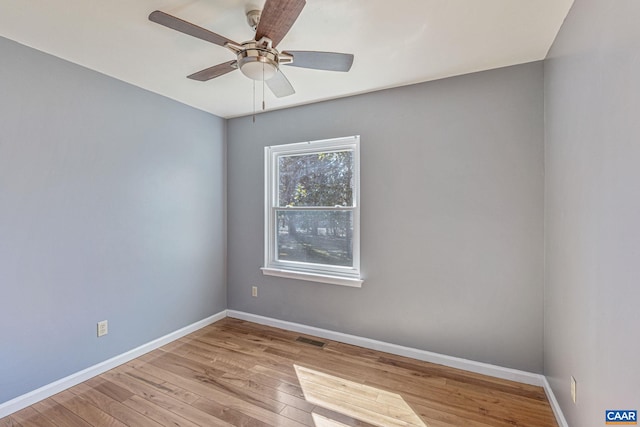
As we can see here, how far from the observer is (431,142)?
2.47 m

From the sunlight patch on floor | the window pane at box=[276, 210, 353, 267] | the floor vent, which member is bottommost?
the sunlight patch on floor

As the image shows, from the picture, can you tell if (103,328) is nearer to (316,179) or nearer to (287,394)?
(287,394)

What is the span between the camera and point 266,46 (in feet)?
4.95

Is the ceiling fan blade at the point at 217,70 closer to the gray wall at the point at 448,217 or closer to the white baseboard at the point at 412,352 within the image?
the gray wall at the point at 448,217

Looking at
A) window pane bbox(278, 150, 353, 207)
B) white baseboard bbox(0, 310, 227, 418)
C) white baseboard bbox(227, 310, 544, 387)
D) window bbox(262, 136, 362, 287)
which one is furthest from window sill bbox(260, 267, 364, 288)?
white baseboard bbox(0, 310, 227, 418)

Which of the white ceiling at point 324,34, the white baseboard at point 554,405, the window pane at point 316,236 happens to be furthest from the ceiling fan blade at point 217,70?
the white baseboard at point 554,405

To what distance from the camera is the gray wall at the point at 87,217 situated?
75.6 inches

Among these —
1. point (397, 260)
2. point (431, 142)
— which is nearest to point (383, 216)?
point (397, 260)

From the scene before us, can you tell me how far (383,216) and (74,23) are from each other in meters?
2.53

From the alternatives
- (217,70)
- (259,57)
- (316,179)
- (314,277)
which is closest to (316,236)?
(314,277)

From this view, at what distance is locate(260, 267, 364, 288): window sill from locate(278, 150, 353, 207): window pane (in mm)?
733

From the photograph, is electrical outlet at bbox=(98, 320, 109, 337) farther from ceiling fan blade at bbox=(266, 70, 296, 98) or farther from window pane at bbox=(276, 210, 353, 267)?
ceiling fan blade at bbox=(266, 70, 296, 98)

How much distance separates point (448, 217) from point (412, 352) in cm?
122

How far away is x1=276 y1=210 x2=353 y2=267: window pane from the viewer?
9.68ft
